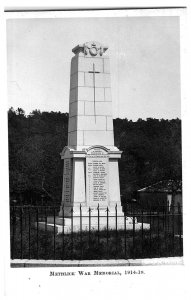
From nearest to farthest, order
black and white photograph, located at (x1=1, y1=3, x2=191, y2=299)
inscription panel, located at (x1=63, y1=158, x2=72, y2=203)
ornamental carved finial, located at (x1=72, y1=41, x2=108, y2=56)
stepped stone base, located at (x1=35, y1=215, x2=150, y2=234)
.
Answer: black and white photograph, located at (x1=1, y1=3, x2=191, y2=299) → stepped stone base, located at (x1=35, y1=215, x2=150, y2=234) → inscription panel, located at (x1=63, y1=158, x2=72, y2=203) → ornamental carved finial, located at (x1=72, y1=41, x2=108, y2=56)

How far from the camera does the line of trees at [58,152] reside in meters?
29.0

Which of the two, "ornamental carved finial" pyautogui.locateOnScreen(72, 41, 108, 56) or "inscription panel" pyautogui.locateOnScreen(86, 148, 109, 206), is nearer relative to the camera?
"inscription panel" pyautogui.locateOnScreen(86, 148, 109, 206)

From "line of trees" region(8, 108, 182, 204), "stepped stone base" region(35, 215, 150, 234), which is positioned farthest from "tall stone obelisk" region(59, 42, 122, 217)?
"line of trees" region(8, 108, 182, 204)

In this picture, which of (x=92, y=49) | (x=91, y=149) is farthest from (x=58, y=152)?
(x=91, y=149)

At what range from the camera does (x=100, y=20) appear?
13.5 m

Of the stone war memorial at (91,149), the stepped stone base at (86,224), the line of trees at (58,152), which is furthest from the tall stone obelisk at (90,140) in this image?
the line of trees at (58,152)

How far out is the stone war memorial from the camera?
11.4 m

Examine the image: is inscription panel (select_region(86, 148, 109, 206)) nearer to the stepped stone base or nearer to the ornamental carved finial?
the stepped stone base

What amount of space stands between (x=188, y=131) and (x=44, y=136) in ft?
82.3

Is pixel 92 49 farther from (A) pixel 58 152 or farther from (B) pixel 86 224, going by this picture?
(A) pixel 58 152

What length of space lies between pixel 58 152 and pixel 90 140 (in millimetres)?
19638

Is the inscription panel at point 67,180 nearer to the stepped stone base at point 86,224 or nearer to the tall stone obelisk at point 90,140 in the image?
the tall stone obelisk at point 90,140

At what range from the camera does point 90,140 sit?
38.5ft

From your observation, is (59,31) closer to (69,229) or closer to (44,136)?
(69,229)
